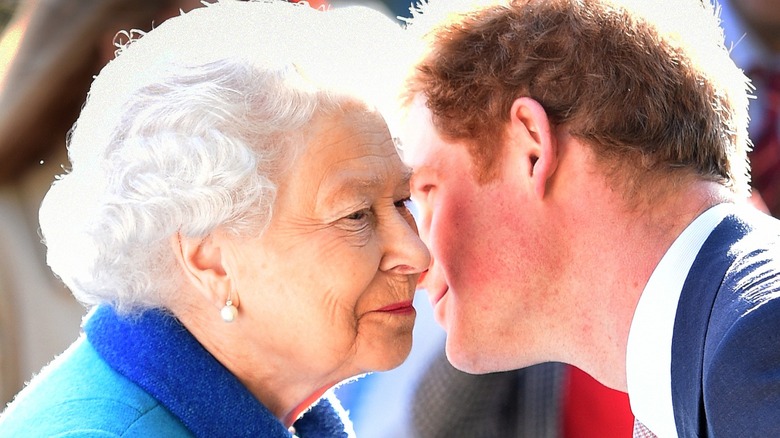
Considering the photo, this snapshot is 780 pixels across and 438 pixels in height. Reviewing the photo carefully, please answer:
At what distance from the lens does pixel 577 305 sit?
6.77ft

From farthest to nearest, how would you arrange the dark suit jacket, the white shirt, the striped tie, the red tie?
the red tie
the striped tie
the white shirt
the dark suit jacket

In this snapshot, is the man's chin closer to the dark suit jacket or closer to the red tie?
the dark suit jacket

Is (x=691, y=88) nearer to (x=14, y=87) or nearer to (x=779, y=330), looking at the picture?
(x=779, y=330)

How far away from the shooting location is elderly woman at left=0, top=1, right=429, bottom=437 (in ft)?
5.43

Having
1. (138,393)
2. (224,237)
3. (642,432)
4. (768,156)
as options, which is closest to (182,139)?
(224,237)

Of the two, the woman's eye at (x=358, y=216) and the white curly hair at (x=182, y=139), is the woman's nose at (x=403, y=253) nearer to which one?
the woman's eye at (x=358, y=216)

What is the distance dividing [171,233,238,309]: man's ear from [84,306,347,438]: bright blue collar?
0.09m

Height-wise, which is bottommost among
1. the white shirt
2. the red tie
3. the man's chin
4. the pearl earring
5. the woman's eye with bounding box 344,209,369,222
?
the red tie

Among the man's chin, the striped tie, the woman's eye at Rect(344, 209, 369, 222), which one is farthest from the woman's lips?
Answer: the striped tie

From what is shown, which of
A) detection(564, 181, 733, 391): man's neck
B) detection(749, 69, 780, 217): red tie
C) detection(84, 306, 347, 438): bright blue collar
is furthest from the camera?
detection(749, 69, 780, 217): red tie

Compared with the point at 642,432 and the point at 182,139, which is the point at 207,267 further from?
the point at 642,432

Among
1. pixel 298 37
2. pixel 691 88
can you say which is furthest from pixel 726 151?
pixel 298 37

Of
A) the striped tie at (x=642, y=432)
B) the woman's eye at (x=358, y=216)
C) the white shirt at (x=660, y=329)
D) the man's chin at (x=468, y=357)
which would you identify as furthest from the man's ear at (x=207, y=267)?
the striped tie at (x=642, y=432)

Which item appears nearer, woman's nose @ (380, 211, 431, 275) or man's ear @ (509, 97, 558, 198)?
woman's nose @ (380, 211, 431, 275)
